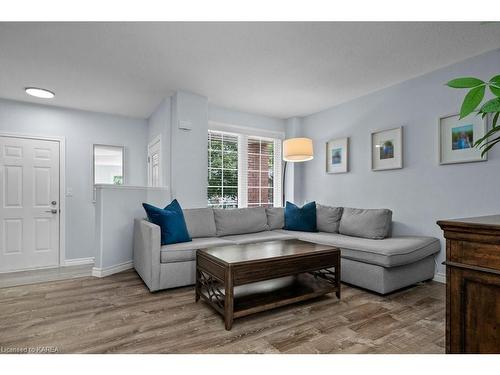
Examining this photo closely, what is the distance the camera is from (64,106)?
13.6ft

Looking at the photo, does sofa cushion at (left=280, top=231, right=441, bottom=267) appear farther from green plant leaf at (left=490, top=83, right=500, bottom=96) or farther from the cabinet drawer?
green plant leaf at (left=490, top=83, right=500, bottom=96)

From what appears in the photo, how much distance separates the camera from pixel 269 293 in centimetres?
242

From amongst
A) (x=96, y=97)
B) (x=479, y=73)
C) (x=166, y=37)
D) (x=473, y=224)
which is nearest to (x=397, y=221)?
(x=479, y=73)

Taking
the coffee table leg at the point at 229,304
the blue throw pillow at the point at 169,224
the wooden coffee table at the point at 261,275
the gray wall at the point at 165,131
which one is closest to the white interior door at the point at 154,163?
the gray wall at the point at 165,131

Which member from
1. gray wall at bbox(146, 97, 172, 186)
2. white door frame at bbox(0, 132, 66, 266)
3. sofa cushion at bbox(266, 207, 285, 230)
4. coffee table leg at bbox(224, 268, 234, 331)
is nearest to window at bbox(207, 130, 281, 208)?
sofa cushion at bbox(266, 207, 285, 230)

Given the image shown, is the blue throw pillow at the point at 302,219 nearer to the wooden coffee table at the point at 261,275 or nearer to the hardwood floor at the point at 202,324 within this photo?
the wooden coffee table at the point at 261,275

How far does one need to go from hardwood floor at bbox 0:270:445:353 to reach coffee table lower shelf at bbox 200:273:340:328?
105 millimetres

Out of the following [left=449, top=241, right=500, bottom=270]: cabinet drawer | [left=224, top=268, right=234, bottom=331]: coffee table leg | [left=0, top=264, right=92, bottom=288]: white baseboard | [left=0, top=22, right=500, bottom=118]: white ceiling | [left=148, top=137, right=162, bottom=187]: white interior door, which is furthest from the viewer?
[left=148, top=137, right=162, bottom=187]: white interior door

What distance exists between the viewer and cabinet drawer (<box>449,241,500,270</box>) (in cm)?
100

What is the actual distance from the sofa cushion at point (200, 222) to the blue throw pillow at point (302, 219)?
1.16 meters

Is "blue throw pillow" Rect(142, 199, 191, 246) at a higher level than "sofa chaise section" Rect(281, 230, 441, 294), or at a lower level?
higher
